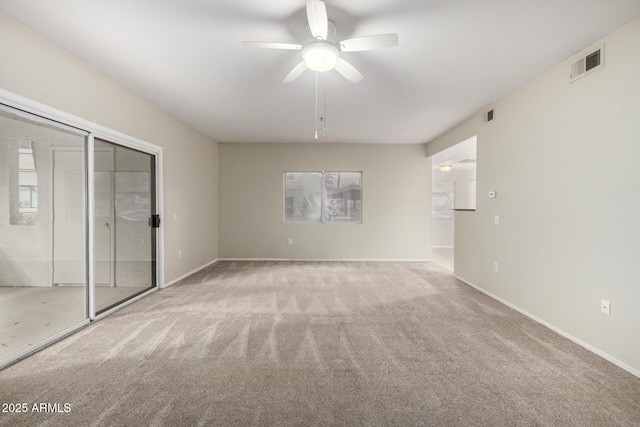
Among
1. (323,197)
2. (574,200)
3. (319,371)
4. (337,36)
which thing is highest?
(337,36)

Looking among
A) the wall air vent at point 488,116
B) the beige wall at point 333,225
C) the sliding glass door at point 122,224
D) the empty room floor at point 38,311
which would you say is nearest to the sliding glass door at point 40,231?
the empty room floor at point 38,311

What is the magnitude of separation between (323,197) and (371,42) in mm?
4528

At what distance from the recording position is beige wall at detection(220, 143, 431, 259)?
6.41 metres

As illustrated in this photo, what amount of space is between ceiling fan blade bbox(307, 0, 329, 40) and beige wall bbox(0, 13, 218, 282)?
224 centimetres

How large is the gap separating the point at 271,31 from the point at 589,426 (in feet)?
11.0

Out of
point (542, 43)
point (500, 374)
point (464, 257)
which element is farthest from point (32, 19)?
point (464, 257)

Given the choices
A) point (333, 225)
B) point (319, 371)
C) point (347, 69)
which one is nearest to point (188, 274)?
point (333, 225)

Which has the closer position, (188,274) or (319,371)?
(319,371)

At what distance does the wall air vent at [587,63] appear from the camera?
2.37 m

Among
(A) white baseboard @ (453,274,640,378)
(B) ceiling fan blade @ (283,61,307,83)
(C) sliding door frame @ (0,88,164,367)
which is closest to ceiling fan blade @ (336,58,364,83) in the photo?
(B) ceiling fan blade @ (283,61,307,83)

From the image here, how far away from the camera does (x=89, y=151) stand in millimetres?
2914

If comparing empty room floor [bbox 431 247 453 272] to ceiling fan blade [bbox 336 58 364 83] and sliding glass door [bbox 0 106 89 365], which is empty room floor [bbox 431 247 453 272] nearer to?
ceiling fan blade [bbox 336 58 364 83]

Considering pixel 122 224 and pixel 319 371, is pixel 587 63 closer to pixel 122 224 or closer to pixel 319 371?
pixel 319 371

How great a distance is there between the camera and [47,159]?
2750 millimetres
